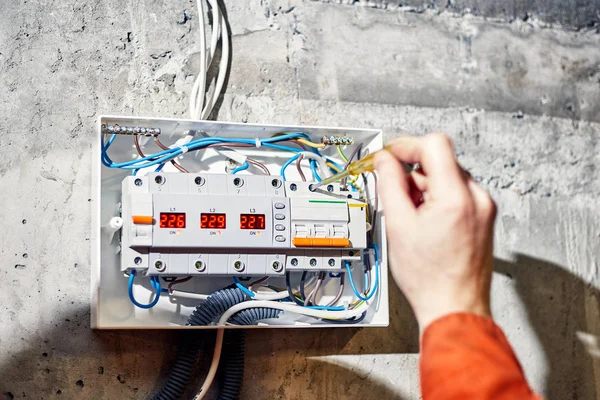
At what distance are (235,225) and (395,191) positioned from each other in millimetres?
426

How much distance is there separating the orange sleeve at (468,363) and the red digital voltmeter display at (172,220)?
0.55m

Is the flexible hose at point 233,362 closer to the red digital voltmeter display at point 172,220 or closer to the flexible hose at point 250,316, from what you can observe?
the flexible hose at point 250,316

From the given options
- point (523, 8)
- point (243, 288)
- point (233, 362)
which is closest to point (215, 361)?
point (233, 362)

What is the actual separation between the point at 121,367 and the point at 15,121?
1.77 ft

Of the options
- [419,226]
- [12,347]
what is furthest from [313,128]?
[12,347]

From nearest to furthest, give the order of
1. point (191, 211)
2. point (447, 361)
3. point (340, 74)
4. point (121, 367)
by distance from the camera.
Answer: point (447, 361) → point (191, 211) → point (121, 367) → point (340, 74)

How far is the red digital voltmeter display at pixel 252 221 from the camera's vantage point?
120cm

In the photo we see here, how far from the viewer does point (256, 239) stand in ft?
3.94

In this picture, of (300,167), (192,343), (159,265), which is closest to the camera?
(159,265)

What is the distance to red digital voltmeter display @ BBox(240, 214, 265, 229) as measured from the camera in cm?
120

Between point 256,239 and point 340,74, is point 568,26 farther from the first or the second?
point 256,239

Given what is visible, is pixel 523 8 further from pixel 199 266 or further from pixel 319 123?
pixel 199 266

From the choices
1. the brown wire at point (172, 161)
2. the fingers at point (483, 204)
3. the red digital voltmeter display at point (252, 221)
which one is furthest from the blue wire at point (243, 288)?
the fingers at point (483, 204)

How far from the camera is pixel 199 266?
1.19 metres
